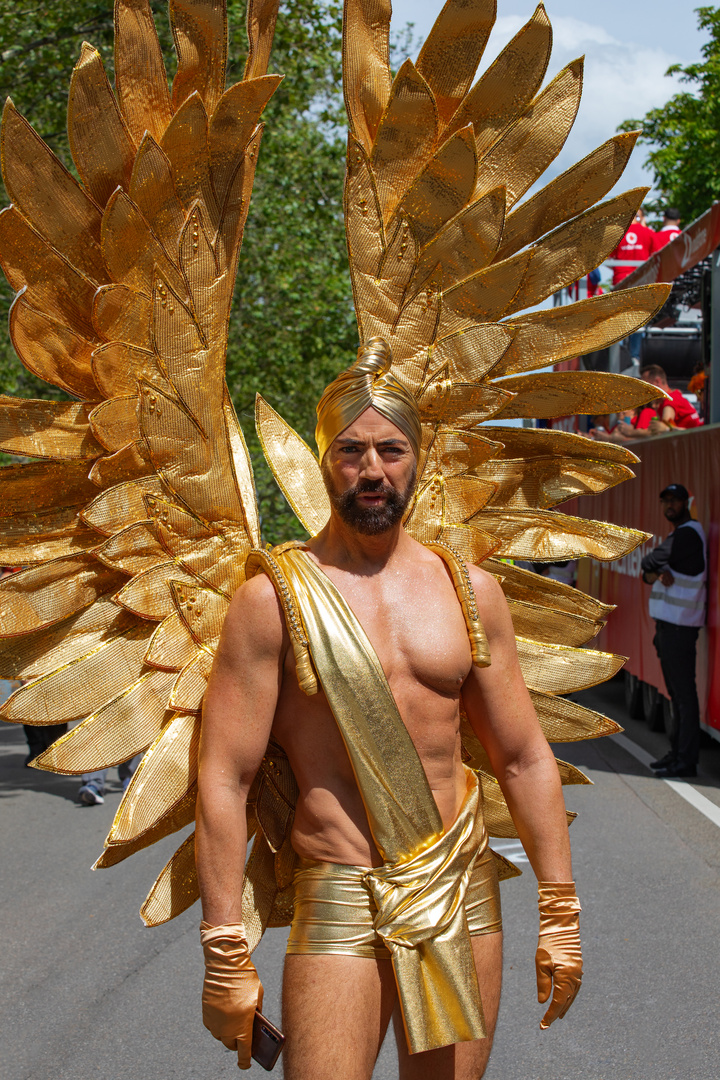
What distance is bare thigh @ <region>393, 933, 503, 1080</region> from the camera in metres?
2.41

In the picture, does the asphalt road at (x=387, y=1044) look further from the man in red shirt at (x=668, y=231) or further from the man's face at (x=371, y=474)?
the man in red shirt at (x=668, y=231)

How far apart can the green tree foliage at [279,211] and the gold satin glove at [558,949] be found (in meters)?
10.9

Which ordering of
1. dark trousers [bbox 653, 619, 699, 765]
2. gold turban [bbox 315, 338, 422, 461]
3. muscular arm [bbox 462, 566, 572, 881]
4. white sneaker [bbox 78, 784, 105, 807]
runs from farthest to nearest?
dark trousers [bbox 653, 619, 699, 765] < white sneaker [bbox 78, 784, 105, 807] < muscular arm [bbox 462, 566, 572, 881] < gold turban [bbox 315, 338, 422, 461]

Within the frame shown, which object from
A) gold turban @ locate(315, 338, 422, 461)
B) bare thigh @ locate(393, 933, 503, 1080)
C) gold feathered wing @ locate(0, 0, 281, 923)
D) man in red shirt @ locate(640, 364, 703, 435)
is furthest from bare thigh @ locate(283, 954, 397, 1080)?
man in red shirt @ locate(640, 364, 703, 435)

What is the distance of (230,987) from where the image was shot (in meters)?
2.26

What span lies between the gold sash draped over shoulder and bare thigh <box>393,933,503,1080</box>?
119 millimetres

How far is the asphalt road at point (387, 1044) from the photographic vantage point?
3904 millimetres

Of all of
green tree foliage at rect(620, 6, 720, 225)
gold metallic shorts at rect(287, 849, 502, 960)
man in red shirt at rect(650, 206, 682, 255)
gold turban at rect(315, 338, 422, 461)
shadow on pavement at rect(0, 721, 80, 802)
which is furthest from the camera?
green tree foliage at rect(620, 6, 720, 225)

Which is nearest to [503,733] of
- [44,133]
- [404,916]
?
[404,916]

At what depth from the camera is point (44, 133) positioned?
1291 cm

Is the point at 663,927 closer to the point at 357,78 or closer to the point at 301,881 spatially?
the point at 301,881

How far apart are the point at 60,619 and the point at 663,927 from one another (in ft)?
12.0

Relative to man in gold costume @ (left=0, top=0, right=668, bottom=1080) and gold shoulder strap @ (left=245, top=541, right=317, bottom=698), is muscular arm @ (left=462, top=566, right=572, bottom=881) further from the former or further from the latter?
gold shoulder strap @ (left=245, top=541, right=317, bottom=698)

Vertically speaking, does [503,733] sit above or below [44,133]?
below
